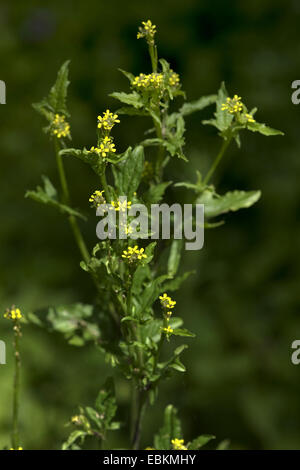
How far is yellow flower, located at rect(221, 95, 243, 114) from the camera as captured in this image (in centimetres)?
134

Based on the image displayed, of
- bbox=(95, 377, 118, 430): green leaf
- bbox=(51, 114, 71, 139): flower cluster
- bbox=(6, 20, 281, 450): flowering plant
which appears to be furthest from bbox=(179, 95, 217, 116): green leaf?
bbox=(95, 377, 118, 430): green leaf

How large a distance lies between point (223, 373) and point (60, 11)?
222 cm

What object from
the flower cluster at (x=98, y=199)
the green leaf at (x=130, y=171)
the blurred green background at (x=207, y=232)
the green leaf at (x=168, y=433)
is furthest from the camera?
the blurred green background at (x=207, y=232)

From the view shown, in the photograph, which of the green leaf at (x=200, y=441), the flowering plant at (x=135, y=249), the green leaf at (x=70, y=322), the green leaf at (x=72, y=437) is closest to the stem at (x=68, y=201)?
the flowering plant at (x=135, y=249)

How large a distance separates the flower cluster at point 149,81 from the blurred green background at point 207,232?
1.03 metres

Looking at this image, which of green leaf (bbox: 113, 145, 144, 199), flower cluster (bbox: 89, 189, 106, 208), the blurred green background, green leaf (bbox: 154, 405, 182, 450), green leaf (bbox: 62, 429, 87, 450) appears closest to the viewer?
flower cluster (bbox: 89, 189, 106, 208)

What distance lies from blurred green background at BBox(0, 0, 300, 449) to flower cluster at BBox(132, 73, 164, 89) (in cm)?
103

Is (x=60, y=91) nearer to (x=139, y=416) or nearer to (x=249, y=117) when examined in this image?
(x=249, y=117)

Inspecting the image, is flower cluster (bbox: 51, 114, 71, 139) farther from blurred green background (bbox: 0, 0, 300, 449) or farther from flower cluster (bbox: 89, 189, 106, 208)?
blurred green background (bbox: 0, 0, 300, 449)

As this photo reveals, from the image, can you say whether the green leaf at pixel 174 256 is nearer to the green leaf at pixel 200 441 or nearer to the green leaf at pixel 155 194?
the green leaf at pixel 155 194

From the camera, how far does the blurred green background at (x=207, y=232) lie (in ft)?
7.88

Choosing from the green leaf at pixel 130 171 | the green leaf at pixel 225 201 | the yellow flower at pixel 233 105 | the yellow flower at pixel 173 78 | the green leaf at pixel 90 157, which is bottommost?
the green leaf at pixel 90 157

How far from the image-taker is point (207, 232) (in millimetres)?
2756

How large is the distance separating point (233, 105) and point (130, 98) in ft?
0.74
